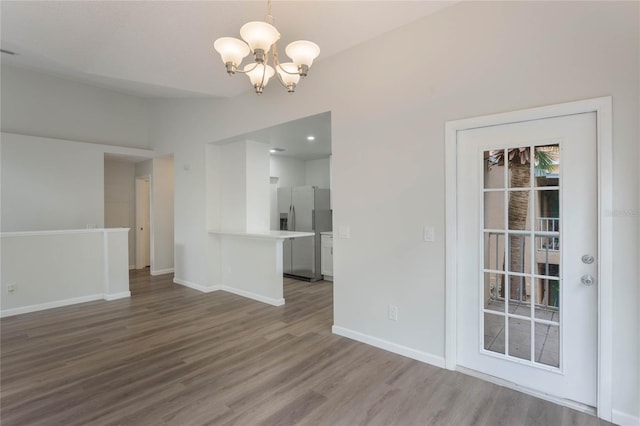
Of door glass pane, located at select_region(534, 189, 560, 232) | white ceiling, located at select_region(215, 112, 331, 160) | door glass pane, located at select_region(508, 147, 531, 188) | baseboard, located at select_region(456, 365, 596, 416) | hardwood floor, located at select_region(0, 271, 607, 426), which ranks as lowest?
hardwood floor, located at select_region(0, 271, 607, 426)

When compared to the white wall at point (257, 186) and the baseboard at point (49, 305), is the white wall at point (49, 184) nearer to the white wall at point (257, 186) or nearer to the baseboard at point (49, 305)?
the baseboard at point (49, 305)

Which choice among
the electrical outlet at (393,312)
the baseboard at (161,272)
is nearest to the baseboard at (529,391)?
the electrical outlet at (393,312)

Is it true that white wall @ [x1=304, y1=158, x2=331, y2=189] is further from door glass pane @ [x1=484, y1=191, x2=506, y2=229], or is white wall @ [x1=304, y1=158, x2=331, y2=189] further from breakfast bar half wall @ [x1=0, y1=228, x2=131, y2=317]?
door glass pane @ [x1=484, y1=191, x2=506, y2=229]

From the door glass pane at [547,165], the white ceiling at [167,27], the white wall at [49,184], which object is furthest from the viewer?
the white wall at [49,184]

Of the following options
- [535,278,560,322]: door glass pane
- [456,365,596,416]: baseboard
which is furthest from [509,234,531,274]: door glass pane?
[456,365,596,416]: baseboard

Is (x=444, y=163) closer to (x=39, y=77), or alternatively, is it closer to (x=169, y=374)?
(x=169, y=374)

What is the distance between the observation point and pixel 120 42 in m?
3.29

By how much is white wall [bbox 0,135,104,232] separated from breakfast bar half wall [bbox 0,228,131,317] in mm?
1309

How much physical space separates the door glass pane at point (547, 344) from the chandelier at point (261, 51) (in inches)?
99.0

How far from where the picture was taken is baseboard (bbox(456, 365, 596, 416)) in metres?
2.11

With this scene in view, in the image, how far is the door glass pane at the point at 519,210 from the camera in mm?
2348

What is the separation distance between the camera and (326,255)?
5836 millimetres

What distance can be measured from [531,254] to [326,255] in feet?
12.5

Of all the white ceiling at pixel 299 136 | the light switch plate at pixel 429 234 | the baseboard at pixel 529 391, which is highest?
the white ceiling at pixel 299 136
